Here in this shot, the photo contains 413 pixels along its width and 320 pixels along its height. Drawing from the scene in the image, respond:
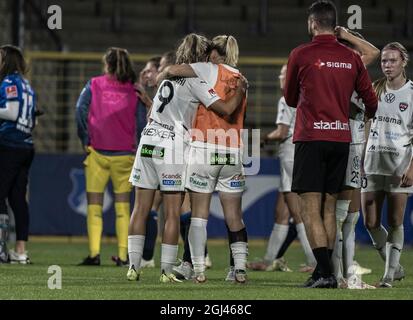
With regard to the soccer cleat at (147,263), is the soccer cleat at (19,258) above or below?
below

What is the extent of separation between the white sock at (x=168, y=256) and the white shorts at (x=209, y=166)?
485 millimetres

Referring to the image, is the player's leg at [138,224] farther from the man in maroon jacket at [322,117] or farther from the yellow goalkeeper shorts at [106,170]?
the yellow goalkeeper shorts at [106,170]

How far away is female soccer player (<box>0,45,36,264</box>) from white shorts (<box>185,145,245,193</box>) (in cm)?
323

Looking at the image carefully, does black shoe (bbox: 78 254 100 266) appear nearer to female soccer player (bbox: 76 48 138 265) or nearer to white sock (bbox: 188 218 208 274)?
female soccer player (bbox: 76 48 138 265)

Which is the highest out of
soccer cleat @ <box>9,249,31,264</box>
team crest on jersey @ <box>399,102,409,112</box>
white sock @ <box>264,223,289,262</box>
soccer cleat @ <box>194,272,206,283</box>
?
team crest on jersey @ <box>399,102,409,112</box>

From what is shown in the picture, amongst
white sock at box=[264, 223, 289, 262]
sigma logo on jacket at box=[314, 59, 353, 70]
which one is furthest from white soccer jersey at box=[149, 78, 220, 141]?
white sock at box=[264, 223, 289, 262]

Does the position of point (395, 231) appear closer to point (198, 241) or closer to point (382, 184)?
point (382, 184)

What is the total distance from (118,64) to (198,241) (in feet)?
10.0

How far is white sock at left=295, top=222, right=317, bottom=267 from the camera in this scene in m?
10.9

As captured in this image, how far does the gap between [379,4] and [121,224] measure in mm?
11301

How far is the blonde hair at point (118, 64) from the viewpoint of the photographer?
1128 centimetres

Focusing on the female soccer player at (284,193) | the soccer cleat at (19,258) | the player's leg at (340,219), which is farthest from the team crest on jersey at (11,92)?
the player's leg at (340,219)
